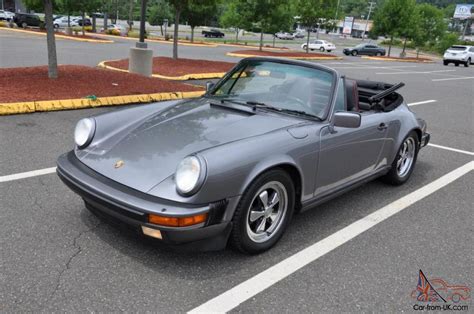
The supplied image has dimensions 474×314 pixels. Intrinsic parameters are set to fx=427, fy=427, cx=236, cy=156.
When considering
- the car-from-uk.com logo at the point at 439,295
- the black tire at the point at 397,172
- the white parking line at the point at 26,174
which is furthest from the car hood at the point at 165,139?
the black tire at the point at 397,172

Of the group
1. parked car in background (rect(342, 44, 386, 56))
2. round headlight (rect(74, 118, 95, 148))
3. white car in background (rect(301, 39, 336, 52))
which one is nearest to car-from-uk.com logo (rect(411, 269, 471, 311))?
round headlight (rect(74, 118, 95, 148))

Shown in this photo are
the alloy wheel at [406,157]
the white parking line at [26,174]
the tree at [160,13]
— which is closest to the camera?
the white parking line at [26,174]

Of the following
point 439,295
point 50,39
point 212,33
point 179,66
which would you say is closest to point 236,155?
point 439,295

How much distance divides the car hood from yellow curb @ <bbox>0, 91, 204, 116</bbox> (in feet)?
13.1

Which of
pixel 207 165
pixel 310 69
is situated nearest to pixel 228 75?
pixel 310 69

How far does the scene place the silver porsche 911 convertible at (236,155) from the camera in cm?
274

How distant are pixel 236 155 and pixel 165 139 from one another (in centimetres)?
68

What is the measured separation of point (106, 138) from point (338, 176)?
203cm

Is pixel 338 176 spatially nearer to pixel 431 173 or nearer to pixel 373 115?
pixel 373 115

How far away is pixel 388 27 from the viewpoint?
35594 mm

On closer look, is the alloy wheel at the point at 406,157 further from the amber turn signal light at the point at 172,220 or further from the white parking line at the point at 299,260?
the amber turn signal light at the point at 172,220

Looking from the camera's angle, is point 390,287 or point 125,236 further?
point 125,236

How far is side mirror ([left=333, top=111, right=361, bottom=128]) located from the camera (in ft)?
11.5

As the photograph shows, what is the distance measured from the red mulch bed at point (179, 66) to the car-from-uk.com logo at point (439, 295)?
10.5 m
